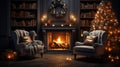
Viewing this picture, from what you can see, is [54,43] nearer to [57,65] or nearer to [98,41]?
[98,41]

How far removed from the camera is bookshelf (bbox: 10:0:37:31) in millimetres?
10273

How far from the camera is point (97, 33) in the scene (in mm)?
8461

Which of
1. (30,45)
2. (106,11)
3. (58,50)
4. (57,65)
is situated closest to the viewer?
(57,65)

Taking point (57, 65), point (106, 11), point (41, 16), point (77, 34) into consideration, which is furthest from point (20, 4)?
point (57, 65)

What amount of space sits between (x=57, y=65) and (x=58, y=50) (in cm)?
321

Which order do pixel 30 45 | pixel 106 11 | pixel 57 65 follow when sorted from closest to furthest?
pixel 57 65 < pixel 30 45 < pixel 106 11

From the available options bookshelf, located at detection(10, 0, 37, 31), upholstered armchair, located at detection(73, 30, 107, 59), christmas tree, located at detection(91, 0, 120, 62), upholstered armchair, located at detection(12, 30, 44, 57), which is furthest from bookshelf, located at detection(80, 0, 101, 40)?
upholstered armchair, located at detection(12, 30, 44, 57)

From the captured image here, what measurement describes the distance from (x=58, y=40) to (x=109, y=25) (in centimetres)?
246

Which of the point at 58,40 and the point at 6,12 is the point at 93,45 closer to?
the point at 58,40

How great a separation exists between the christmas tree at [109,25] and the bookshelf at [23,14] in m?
2.59

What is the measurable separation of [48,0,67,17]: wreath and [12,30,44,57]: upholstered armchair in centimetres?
193

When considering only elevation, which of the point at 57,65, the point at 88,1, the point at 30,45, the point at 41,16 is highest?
the point at 88,1

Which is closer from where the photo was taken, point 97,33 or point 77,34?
point 97,33

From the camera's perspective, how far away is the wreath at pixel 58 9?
33.8ft
